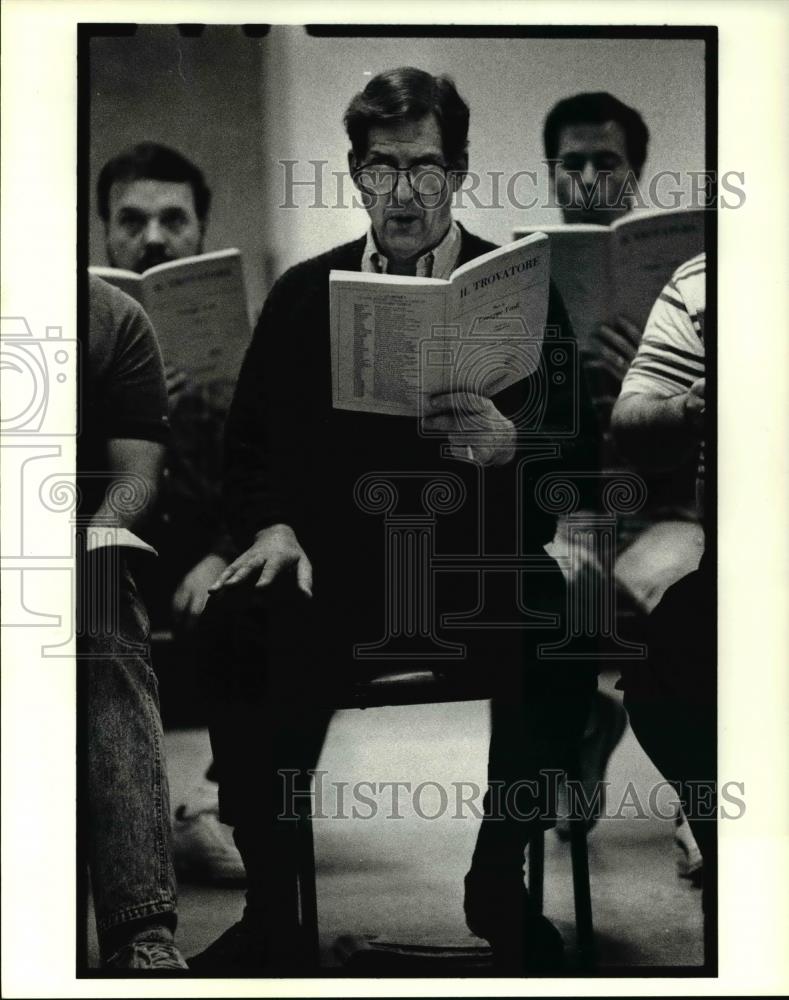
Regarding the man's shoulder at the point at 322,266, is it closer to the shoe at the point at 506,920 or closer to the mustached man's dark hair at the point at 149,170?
the mustached man's dark hair at the point at 149,170

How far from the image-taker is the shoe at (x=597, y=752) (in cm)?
201

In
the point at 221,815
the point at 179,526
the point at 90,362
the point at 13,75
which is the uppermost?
the point at 13,75

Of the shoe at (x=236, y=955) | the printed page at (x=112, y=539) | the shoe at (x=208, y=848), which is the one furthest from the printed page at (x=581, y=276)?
the shoe at (x=236, y=955)

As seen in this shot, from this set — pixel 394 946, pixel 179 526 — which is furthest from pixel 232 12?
pixel 394 946

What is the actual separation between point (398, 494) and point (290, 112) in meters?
0.84

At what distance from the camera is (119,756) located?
202cm

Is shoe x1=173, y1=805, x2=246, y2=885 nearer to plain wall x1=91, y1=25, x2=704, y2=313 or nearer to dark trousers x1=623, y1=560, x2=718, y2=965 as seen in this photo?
dark trousers x1=623, y1=560, x2=718, y2=965

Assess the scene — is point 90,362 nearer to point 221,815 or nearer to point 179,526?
point 179,526

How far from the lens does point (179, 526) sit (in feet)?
6.60

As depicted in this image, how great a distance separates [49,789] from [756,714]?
1.51m

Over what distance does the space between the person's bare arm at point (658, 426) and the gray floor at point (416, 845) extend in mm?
495

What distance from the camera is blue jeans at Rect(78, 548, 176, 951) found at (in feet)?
6.58

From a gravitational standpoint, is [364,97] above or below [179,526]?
above

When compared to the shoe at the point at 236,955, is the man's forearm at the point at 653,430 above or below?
above
